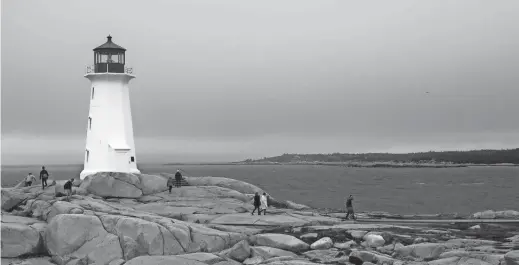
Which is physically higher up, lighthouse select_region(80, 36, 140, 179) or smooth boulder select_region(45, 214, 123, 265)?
lighthouse select_region(80, 36, 140, 179)

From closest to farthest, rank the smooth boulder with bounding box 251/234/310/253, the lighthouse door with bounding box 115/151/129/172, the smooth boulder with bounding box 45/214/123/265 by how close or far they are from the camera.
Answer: the smooth boulder with bounding box 45/214/123/265 → the smooth boulder with bounding box 251/234/310/253 → the lighthouse door with bounding box 115/151/129/172

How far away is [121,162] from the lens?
3997 cm

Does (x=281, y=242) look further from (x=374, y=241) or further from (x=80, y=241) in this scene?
(x=80, y=241)

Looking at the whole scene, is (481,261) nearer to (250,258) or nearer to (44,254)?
(250,258)

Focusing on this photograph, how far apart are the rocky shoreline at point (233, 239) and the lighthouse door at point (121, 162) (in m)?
8.51

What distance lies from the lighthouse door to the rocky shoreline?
27.9ft

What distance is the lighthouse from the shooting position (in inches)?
1570

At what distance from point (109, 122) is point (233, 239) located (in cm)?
1735

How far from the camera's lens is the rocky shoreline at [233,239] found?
2331 centimetres

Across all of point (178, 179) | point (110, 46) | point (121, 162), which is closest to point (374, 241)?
point (178, 179)

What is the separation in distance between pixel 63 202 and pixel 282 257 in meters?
11.5

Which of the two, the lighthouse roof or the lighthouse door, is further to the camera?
the lighthouse roof

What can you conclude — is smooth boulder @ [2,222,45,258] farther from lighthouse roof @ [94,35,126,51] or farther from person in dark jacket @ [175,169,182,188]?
lighthouse roof @ [94,35,126,51]

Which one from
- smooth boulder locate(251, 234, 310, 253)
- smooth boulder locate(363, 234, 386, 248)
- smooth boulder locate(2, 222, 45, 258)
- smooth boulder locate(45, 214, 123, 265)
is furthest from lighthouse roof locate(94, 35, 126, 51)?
smooth boulder locate(363, 234, 386, 248)
